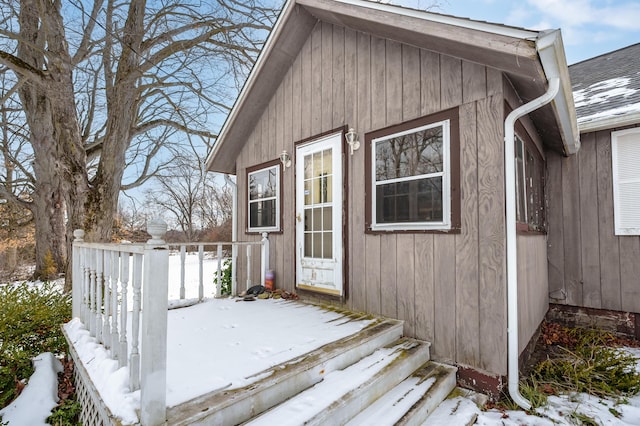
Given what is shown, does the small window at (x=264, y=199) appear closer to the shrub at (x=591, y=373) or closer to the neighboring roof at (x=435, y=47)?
the neighboring roof at (x=435, y=47)

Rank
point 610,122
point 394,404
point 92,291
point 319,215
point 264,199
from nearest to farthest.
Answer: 1. point 394,404
2. point 92,291
3. point 610,122
4. point 319,215
5. point 264,199

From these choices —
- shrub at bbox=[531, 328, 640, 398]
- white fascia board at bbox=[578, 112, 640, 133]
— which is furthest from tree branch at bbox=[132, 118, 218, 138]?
shrub at bbox=[531, 328, 640, 398]

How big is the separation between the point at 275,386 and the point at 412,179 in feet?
7.34

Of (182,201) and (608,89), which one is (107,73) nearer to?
(608,89)

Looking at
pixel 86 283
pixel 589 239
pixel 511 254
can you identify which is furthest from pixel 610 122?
pixel 86 283

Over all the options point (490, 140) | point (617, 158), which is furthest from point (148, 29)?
point (617, 158)

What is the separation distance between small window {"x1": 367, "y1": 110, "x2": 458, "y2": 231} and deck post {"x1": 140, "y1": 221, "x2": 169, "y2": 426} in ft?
7.61

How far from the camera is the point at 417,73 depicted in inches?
124

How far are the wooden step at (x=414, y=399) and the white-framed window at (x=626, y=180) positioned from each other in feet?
11.1

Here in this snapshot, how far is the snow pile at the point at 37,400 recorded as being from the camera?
2363 millimetres

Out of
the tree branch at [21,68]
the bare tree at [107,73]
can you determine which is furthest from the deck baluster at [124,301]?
the tree branch at [21,68]

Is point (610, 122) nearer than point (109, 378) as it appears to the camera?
No

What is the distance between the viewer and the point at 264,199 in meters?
A: 5.19

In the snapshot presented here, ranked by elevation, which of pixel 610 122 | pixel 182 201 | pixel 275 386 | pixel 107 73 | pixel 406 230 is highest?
pixel 107 73
